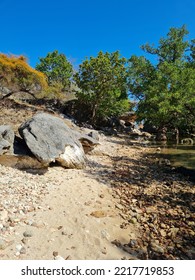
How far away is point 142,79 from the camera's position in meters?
31.9

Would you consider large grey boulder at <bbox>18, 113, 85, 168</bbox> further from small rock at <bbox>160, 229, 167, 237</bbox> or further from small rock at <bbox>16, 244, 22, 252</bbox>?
small rock at <bbox>160, 229, 167, 237</bbox>

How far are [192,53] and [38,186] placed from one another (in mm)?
32427

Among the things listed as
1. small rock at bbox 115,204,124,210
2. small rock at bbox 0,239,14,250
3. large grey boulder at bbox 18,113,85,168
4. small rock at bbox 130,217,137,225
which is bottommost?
small rock at bbox 130,217,137,225

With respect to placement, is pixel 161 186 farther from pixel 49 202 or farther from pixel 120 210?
pixel 49 202

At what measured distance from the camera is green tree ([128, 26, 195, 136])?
21688 mm

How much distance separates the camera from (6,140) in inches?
438

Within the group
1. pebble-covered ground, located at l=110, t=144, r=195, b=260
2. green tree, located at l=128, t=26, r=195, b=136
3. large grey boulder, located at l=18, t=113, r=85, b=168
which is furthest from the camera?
green tree, located at l=128, t=26, r=195, b=136

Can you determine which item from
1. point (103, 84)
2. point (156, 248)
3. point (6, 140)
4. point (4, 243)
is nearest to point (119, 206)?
point (156, 248)

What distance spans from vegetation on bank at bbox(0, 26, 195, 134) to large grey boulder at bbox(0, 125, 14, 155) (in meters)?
14.1

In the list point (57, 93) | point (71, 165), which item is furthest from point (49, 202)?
point (57, 93)

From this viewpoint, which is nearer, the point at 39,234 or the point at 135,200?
the point at 39,234

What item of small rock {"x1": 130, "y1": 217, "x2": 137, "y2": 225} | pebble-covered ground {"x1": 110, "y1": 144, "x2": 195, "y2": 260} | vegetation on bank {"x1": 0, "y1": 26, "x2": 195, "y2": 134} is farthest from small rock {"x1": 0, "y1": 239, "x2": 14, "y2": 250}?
vegetation on bank {"x1": 0, "y1": 26, "x2": 195, "y2": 134}

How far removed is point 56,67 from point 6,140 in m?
47.5

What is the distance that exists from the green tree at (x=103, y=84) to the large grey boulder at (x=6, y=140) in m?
21.8
